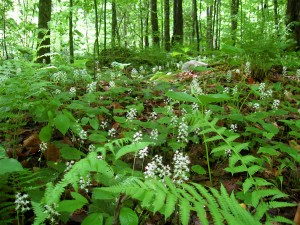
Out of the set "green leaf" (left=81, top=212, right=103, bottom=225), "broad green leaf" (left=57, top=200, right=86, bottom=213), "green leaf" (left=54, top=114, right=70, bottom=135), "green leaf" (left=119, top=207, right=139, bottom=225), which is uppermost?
"green leaf" (left=54, top=114, right=70, bottom=135)

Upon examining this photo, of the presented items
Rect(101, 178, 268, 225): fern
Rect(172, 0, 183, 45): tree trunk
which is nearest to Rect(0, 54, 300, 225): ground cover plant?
Rect(101, 178, 268, 225): fern

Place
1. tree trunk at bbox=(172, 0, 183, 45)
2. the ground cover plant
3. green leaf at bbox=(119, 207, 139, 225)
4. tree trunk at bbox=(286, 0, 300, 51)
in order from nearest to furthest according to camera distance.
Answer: the ground cover plant
green leaf at bbox=(119, 207, 139, 225)
tree trunk at bbox=(286, 0, 300, 51)
tree trunk at bbox=(172, 0, 183, 45)

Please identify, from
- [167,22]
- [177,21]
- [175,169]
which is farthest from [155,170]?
[167,22]

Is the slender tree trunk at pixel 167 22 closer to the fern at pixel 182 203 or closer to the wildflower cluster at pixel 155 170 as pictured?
the wildflower cluster at pixel 155 170

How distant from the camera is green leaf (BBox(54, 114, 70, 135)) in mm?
2613

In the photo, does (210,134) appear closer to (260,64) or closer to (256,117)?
(256,117)

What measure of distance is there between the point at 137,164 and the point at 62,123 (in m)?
0.84

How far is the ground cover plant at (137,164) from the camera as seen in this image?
5.05ft

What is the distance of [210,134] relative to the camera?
353cm

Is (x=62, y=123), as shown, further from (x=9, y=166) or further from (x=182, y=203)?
(x=182, y=203)

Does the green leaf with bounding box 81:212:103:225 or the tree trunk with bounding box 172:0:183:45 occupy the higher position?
the tree trunk with bounding box 172:0:183:45

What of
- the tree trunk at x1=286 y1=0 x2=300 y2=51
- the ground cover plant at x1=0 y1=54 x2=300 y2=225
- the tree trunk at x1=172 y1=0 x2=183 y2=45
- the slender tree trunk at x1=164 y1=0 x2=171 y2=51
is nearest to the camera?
the ground cover plant at x1=0 y1=54 x2=300 y2=225

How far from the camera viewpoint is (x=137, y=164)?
9.50ft

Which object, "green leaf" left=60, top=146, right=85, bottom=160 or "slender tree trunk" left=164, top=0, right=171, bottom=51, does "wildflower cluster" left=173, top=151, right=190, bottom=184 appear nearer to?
"green leaf" left=60, top=146, right=85, bottom=160
